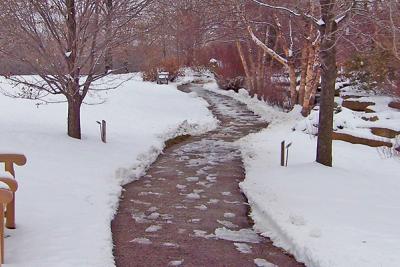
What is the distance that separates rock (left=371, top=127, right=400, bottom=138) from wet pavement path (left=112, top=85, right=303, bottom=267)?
3840 millimetres

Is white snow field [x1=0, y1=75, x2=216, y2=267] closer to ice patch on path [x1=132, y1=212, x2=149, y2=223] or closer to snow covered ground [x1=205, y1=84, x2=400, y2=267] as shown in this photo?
ice patch on path [x1=132, y1=212, x2=149, y2=223]

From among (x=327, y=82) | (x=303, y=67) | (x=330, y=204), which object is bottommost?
(x=330, y=204)

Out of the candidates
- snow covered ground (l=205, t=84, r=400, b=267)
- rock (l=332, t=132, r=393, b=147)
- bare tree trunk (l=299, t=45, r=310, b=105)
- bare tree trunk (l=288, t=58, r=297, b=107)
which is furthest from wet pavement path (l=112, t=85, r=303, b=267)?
bare tree trunk (l=288, t=58, r=297, b=107)

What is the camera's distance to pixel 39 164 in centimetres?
860

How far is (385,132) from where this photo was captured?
→ 13.1m

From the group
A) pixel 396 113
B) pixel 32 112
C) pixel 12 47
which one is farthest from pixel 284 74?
pixel 12 47

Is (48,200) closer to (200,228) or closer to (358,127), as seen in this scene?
(200,228)

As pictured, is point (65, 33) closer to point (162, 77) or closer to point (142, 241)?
point (142, 241)

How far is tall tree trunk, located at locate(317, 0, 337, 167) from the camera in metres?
9.52

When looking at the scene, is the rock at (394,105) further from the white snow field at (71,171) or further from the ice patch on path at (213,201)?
the ice patch on path at (213,201)

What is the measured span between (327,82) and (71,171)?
4973mm

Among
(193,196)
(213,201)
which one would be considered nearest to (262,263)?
(213,201)

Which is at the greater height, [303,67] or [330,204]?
[303,67]

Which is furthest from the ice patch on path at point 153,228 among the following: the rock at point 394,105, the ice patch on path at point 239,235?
the rock at point 394,105
